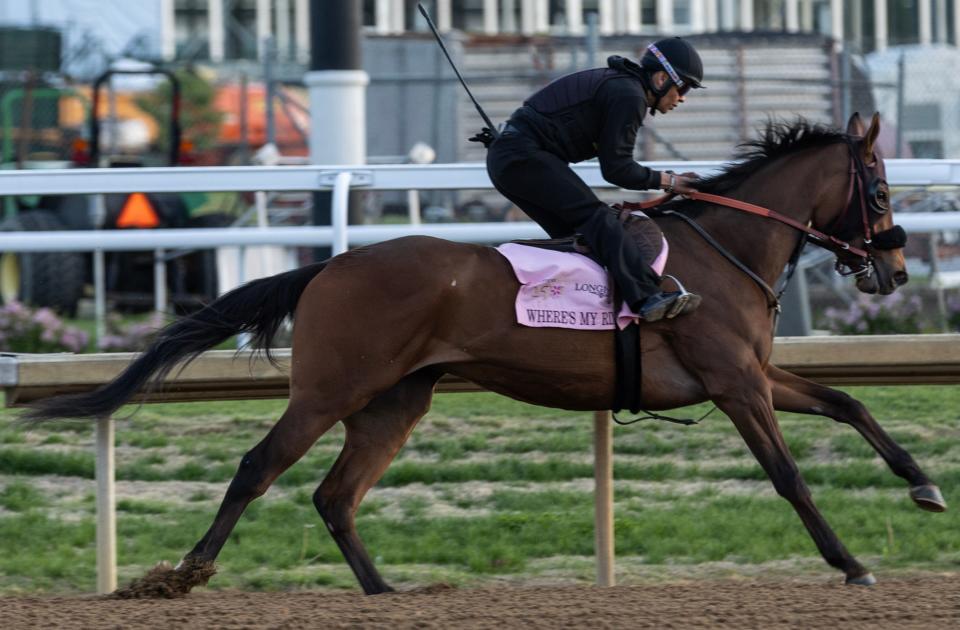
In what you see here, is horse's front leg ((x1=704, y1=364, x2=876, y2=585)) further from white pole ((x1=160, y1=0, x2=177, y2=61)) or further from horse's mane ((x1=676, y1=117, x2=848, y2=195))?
white pole ((x1=160, y1=0, x2=177, y2=61))

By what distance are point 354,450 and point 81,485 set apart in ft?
6.58

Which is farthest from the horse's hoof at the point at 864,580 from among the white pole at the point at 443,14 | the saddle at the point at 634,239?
the white pole at the point at 443,14

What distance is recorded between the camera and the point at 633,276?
5.15 metres

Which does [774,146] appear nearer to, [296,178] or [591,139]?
[591,139]

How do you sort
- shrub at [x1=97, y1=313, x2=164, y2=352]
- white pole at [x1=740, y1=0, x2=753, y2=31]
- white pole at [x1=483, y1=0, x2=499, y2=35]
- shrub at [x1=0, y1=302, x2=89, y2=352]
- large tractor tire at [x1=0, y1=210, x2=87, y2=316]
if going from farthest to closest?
white pole at [x1=483, y1=0, x2=499, y2=35] → white pole at [x1=740, y1=0, x2=753, y2=31] → large tractor tire at [x1=0, y1=210, x2=87, y2=316] → shrub at [x1=0, y1=302, x2=89, y2=352] → shrub at [x1=97, y1=313, x2=164, y2=352]

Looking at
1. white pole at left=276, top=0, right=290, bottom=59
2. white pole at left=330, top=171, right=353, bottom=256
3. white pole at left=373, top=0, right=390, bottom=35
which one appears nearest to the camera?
white pole at left=330, top=171, right=353, bottom=256

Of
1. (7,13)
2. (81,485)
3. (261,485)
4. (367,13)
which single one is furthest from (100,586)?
(367,13)

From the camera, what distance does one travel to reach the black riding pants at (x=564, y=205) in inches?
203

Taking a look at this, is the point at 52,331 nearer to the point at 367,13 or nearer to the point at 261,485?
the point at 261,485

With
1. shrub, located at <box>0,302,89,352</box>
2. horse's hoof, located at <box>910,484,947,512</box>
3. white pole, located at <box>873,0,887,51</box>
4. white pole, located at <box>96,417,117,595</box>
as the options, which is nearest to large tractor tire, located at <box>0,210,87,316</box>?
shrub, located at <box>0,302,89,352</box>

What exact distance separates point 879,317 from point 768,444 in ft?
14.3

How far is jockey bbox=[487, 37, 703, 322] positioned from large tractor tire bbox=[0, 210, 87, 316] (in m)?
7.63

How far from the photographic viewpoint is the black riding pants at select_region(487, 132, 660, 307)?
5164 mm

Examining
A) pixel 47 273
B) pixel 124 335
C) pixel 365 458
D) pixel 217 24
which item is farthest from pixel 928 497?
pixel 217 24
